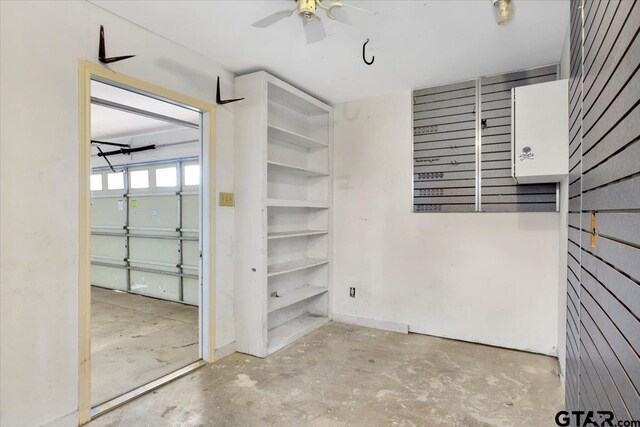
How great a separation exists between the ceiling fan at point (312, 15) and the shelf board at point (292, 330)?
2614 millimetres

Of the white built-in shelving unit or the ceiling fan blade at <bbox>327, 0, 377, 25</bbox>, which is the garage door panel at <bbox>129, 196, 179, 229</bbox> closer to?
the white built-in shelving unit

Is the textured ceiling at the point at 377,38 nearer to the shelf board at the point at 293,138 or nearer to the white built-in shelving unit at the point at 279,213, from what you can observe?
the white built-in shelving unit at the point at 279,213

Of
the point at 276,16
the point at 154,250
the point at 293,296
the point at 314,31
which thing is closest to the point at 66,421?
the point at 293,296

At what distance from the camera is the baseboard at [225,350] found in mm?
2946

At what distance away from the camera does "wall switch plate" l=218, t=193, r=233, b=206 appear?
9.83 feet

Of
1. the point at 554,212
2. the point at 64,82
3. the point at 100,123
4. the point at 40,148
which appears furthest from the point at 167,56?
the point at 554,212

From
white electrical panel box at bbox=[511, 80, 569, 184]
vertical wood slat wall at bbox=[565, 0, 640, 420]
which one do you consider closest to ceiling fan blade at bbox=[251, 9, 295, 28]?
vertical wood slat wall at bbox=[565, 0, 640, 420]

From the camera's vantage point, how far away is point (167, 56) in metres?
2.57

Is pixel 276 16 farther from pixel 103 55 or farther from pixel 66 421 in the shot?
pixel 66 421

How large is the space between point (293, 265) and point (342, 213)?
34.0 inches

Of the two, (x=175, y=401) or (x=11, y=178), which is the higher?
(x=11, y=178)

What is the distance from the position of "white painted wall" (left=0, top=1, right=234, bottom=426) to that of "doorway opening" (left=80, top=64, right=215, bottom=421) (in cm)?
9

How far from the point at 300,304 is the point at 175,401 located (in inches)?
75.1

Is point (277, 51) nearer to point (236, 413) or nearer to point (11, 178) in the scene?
point (11, 178)
